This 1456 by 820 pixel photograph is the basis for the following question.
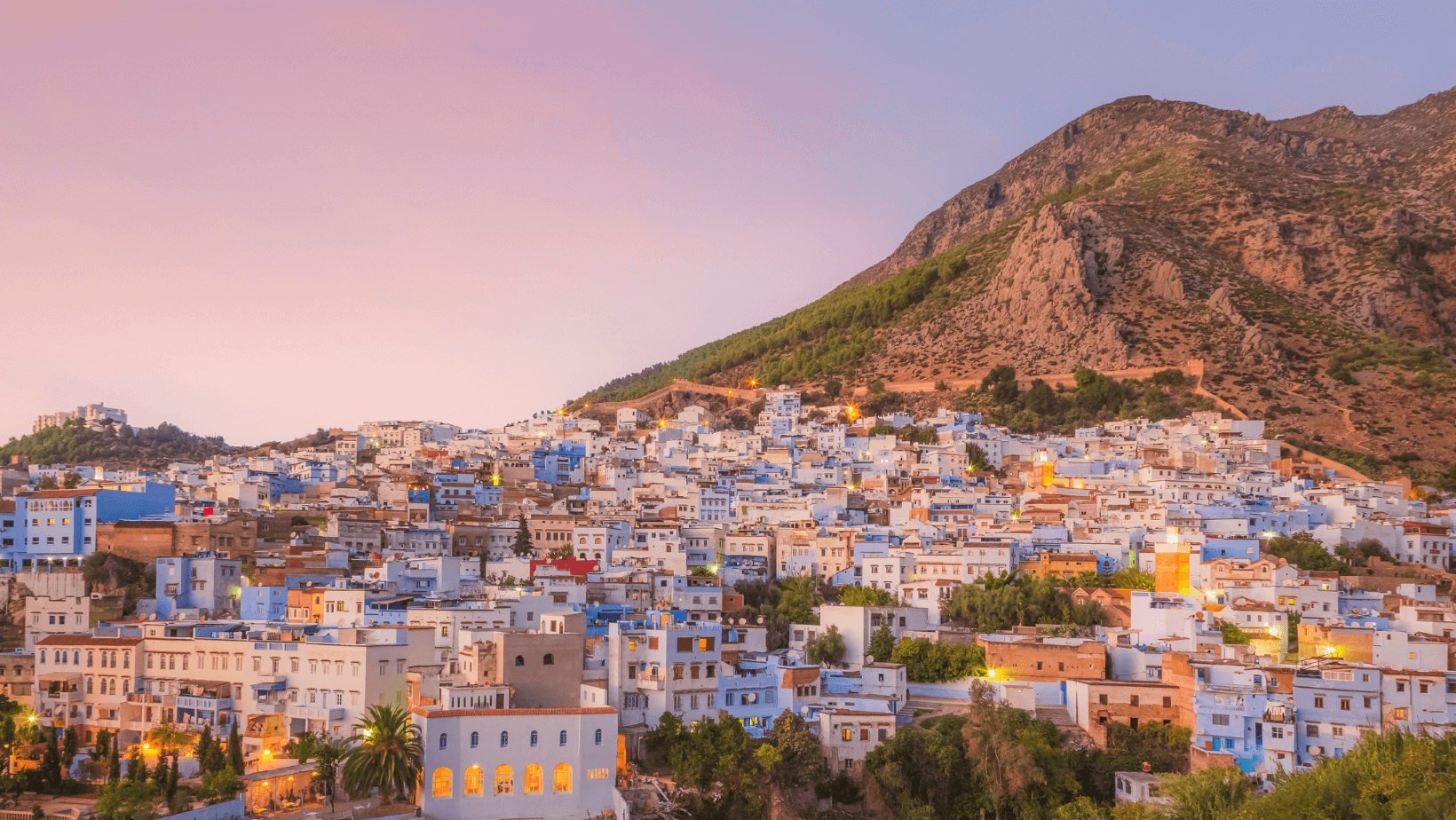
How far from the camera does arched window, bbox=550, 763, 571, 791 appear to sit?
24844mm

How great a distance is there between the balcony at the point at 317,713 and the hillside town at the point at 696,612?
0.06 meters

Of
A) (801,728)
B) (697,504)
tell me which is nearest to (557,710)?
(801,728)

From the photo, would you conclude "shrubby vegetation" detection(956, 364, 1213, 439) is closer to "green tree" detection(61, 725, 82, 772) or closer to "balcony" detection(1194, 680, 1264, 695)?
"balcony" detection(1194, 680, 1264, 695)

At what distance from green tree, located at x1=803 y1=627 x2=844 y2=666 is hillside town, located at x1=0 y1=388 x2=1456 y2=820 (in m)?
0.06

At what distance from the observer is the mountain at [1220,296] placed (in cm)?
6794

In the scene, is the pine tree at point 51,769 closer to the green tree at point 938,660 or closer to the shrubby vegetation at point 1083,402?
the green tree at point 938,660

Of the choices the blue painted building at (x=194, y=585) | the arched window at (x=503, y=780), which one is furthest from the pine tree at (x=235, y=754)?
the blue painted building at (x=194, y=585)

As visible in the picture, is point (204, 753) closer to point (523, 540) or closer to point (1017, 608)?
point (523, 540)

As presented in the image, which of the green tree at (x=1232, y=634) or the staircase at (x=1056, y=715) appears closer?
the staircase at (x=1056, y=715)

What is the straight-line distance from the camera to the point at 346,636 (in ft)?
93.6

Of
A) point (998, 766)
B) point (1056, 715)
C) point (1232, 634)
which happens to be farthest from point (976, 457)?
point (998, 766)

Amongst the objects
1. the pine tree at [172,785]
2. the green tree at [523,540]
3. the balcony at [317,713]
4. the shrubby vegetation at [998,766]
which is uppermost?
the green tree at [523,540]

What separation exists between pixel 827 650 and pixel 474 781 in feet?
37.4

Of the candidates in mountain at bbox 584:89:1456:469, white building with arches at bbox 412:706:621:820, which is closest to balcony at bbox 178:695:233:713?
white building with arches at bbox 412:706:621:820
